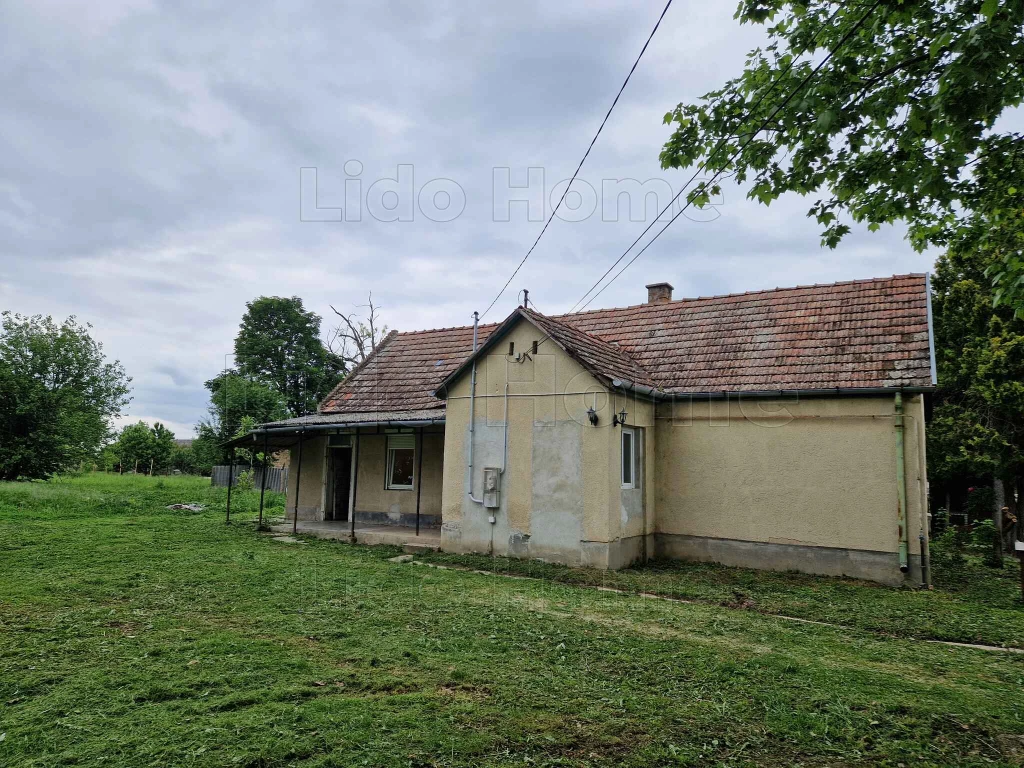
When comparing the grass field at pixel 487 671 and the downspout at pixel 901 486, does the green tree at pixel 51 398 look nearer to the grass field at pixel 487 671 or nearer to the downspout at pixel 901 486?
the grass field at pixel 487 671

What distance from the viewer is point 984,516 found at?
18391mm

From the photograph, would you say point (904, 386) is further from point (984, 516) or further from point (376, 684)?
point (984, 516)

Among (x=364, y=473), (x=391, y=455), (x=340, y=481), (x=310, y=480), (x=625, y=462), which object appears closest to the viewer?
(x=625, y=462)

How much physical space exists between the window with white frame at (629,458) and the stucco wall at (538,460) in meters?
0.35

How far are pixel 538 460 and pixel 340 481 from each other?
7.87 m

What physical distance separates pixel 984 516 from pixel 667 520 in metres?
13.2

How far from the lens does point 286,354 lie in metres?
40.9

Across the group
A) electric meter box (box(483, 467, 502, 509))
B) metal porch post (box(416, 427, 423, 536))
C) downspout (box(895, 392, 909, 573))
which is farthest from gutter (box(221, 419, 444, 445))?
downspout (box(895, 392, 909, 573))

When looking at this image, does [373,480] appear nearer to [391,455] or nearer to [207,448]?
[391,455]

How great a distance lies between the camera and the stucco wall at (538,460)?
10273 mm

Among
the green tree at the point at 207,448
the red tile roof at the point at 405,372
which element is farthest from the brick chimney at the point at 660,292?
the green tree at the point at 207,448

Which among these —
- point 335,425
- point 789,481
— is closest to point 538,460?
point 789,481

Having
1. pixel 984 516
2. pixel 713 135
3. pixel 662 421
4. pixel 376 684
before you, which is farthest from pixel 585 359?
pixel 984 516

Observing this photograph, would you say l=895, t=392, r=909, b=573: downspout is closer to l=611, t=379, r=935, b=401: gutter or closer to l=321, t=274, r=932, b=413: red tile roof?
l=611, t=379, r=935, b=401: gutter
